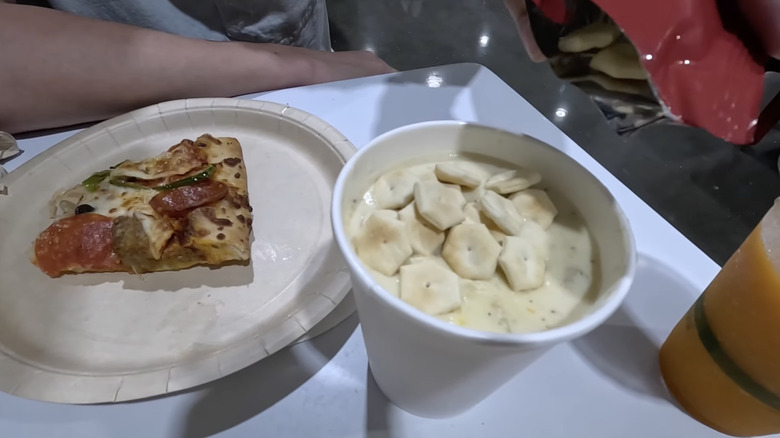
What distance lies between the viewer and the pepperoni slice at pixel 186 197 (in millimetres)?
871

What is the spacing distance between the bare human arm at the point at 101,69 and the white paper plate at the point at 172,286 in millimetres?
66

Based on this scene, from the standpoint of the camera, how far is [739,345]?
20.4 inches

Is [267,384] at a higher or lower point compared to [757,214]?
higher

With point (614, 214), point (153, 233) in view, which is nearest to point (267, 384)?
point (153, 233)

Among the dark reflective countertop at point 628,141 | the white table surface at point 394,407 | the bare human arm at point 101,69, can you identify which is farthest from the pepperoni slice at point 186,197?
the dark reflective countertop at point 628,141

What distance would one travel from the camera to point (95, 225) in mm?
840

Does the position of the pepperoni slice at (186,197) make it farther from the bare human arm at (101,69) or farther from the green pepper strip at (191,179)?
the bare human arm at (101,69)

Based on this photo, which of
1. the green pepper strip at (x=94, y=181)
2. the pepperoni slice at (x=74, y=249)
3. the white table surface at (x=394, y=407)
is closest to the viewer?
the white table surface at (x=394, y=407)

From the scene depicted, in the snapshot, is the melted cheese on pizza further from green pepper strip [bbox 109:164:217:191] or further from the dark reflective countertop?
the dark reflective countertop

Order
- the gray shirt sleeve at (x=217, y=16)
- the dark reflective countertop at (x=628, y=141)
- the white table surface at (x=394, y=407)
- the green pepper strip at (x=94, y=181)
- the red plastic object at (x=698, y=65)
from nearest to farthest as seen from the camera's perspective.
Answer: the red plastic object at (x=698, y=65) < the white table surface at (x=394, y=407) < the green pepper strip at (x=94, y=181) < the gray shirt sleeve at (x=217, y=16) < the dark reflective countertop at (x=628, y=141)

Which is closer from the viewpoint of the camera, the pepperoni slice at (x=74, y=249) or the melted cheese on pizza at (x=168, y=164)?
the pepperoni slice at (x=74, y=249)

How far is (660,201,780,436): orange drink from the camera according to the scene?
49cm

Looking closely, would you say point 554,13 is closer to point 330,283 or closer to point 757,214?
point 330,283

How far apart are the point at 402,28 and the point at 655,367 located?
5.62ft
